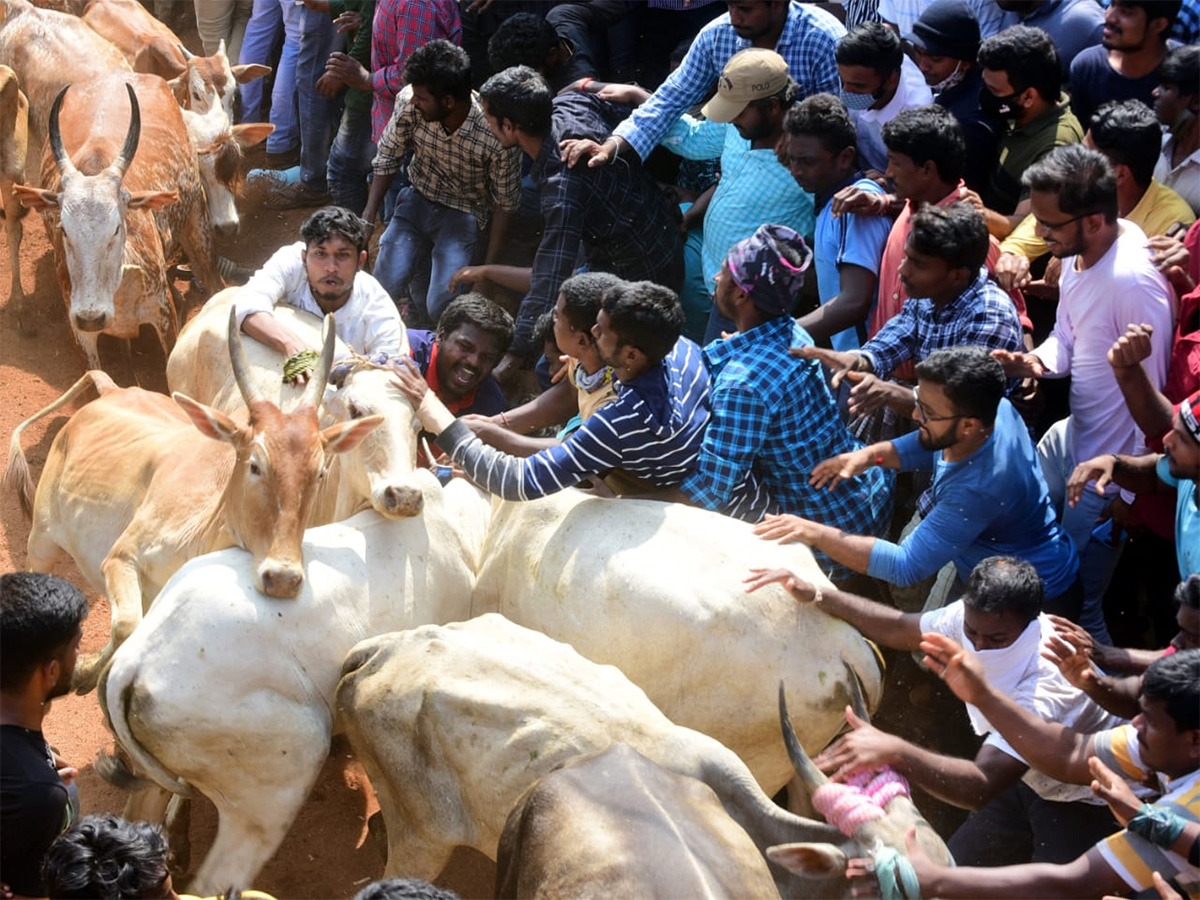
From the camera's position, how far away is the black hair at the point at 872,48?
7.03 metres

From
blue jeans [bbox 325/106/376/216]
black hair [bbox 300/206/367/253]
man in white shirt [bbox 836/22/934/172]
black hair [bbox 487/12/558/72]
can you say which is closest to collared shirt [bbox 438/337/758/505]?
black hair [bbox 300/206/367/253]

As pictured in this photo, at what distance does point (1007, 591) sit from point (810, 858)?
1.12m

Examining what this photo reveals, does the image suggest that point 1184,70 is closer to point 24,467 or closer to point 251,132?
point 24,467

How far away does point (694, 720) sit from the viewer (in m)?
5.33

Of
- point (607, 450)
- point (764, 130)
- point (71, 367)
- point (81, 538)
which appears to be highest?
point (764, 130)

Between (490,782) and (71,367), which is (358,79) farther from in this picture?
(490,782)

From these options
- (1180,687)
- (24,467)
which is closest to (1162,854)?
(1180,687)

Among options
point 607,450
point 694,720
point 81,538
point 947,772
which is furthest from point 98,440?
point 947,772

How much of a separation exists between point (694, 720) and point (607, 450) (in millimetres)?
1075

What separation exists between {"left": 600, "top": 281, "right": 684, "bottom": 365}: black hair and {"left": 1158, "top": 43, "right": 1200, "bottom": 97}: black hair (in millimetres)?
2428

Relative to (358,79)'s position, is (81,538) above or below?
below

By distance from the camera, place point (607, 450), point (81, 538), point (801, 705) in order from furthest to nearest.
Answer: point (81, 538) < point (607, 450) < point (801, 705)

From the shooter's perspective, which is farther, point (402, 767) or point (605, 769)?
point (402, 767)

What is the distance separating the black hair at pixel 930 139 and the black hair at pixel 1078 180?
2.55 ft
